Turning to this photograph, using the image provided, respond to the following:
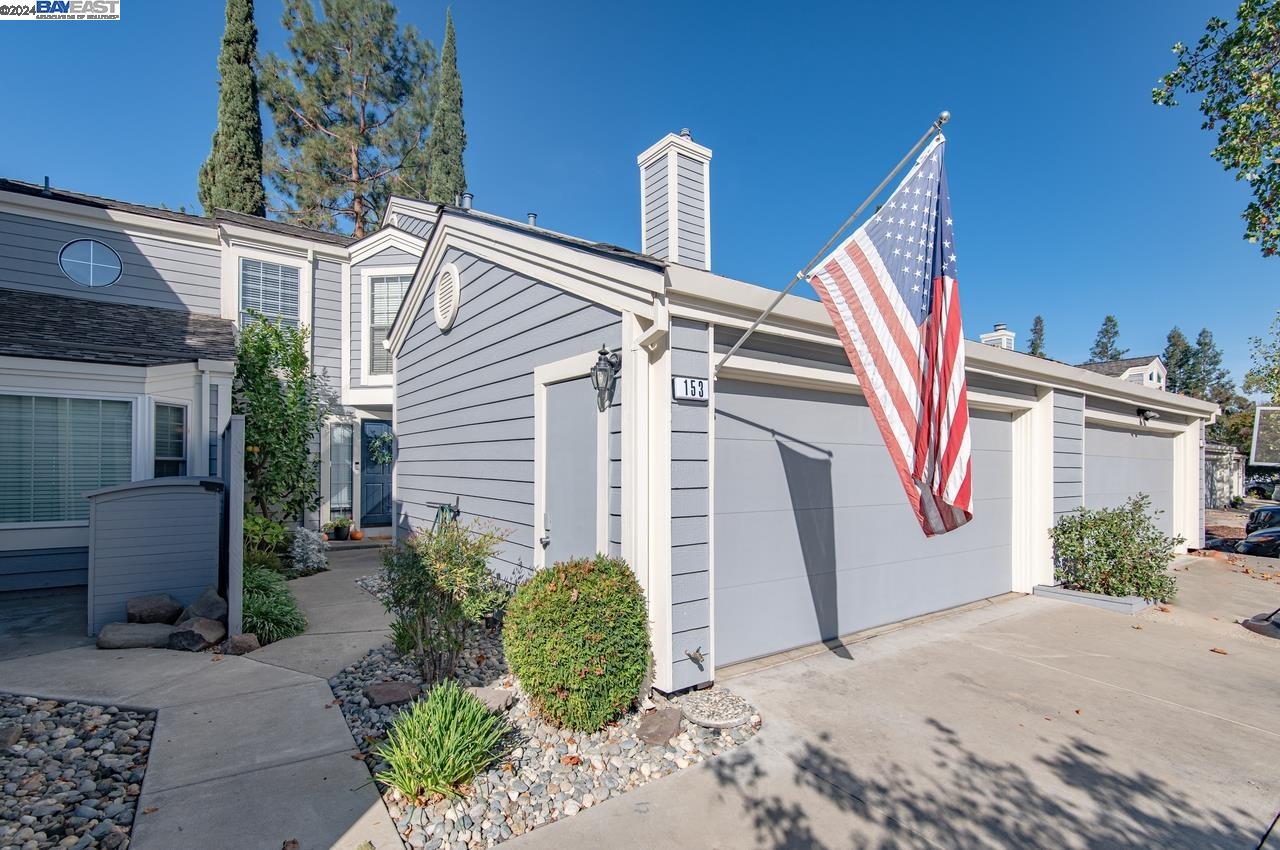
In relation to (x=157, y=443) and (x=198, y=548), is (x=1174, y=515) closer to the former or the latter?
(x=198, y=548)

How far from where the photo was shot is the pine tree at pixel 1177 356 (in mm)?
52688

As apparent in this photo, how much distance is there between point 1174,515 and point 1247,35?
7.76 metres

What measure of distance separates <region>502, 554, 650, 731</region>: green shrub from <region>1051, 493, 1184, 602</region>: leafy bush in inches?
243

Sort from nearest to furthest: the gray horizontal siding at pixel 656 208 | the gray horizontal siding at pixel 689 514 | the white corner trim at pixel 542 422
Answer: the gray horizontal siding at pixel 689 514
the white corner trim at pixel 542 422
the gray horizontal siding at pixel 656 208

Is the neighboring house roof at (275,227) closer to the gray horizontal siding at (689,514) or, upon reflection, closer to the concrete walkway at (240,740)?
the concrete walkway at (240,740)

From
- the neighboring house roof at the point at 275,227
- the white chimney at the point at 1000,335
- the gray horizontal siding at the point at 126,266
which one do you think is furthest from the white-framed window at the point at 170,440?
the white chimney at the point at 1000,335

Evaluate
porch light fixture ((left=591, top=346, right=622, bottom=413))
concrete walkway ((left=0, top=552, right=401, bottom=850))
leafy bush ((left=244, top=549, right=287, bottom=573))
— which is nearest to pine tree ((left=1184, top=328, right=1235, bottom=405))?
porch light fixture ((left=591, top=346, right=622, bottom=413))

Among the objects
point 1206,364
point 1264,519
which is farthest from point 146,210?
point 1206,364

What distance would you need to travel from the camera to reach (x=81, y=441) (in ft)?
Result: 23.3

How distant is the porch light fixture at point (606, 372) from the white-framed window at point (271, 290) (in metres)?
8.28

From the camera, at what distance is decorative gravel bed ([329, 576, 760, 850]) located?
258 cm

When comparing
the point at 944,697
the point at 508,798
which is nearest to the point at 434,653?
the point at 508,798

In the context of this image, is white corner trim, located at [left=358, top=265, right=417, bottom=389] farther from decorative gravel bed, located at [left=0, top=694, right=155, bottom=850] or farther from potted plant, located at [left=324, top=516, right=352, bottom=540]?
decorative gravel bed, located at [left=0, top=694, right=155, bottom=850]

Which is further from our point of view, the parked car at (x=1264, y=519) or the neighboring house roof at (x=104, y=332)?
the parked car at (x=1264, y=519)
